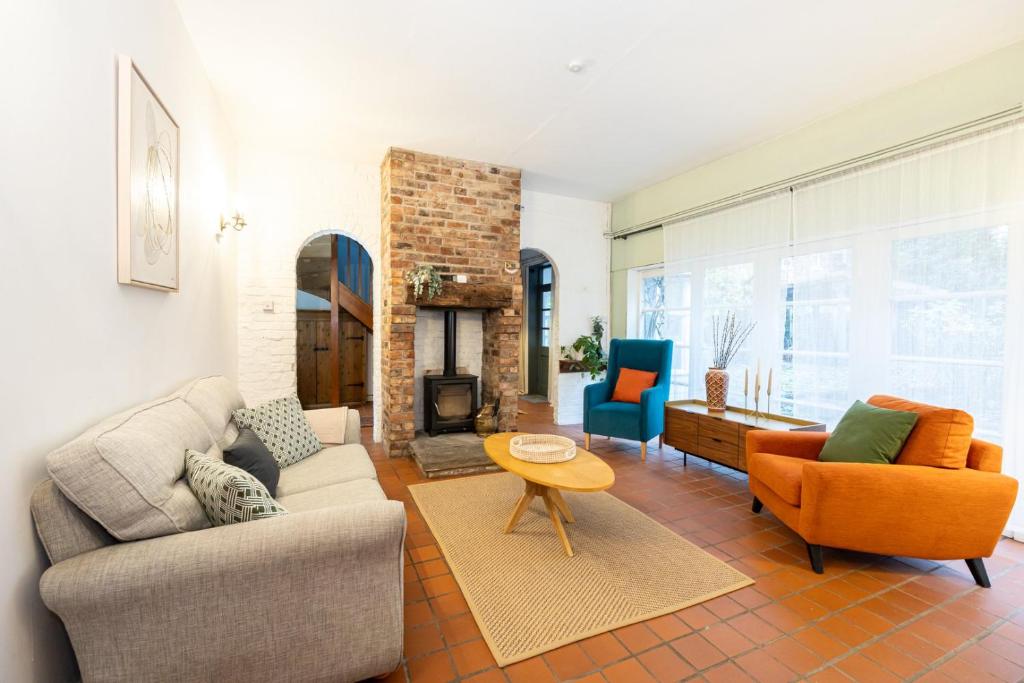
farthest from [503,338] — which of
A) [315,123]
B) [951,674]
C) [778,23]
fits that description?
[951,674]

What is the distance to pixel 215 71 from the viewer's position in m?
2.96

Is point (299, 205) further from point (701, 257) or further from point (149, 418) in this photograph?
point (701, 257)

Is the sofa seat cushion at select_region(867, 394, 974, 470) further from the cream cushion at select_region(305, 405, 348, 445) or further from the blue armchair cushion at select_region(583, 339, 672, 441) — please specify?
the cream cushion at select_region(305, 405, 348, 445)

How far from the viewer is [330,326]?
6.24 meters

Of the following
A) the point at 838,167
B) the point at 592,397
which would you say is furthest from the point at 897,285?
the point at 592,397

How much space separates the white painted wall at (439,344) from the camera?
4758 mm

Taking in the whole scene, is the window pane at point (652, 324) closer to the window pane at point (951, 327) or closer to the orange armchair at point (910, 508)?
the window pane at point (951, 327)

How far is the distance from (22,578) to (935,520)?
3344 mm

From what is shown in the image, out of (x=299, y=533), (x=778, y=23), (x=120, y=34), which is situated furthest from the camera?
(x=778, y=23)

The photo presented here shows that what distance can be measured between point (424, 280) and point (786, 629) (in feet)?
11.3

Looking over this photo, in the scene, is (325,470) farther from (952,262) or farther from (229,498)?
(952,262)

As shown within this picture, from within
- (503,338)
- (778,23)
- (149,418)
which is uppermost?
(778,23)

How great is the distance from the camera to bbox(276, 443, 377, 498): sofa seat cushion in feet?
7.39

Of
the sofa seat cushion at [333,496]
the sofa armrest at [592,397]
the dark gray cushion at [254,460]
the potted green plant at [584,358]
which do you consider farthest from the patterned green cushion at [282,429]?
the potted green plant at [584,358]
